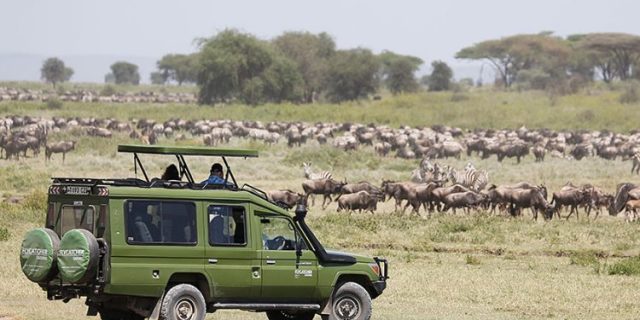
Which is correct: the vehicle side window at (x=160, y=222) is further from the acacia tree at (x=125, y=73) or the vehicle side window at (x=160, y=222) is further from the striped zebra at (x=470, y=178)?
the acacia tree at (x=125, y=73)

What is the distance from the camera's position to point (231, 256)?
45.1 feet

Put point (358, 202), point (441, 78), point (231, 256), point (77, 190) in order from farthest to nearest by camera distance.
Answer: point (441, 78) < point (358, 202) < point (231, 256) < point (77, 190)

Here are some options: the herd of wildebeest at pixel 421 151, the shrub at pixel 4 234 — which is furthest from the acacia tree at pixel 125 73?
the shrub at pixel 4 234

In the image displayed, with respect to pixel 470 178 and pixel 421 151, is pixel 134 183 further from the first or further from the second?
pixel 421 151

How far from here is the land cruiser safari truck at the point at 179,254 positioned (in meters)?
13.0

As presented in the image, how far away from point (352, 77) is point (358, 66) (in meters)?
1.06

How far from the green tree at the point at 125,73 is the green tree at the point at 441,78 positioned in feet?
242

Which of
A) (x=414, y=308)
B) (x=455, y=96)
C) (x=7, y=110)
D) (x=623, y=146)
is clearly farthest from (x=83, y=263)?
(x=455, y=96)

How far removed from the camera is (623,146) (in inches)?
2261

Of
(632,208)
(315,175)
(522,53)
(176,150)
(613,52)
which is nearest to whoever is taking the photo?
(176,150)

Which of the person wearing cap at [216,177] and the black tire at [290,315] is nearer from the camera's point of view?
the person wearing cap at [216,177]

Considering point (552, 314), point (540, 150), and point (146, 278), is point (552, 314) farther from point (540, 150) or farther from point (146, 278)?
point (540, 150)

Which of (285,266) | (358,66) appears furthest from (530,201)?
(358,66)

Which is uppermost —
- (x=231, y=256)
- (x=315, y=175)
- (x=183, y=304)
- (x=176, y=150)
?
(x=176, y=150)
